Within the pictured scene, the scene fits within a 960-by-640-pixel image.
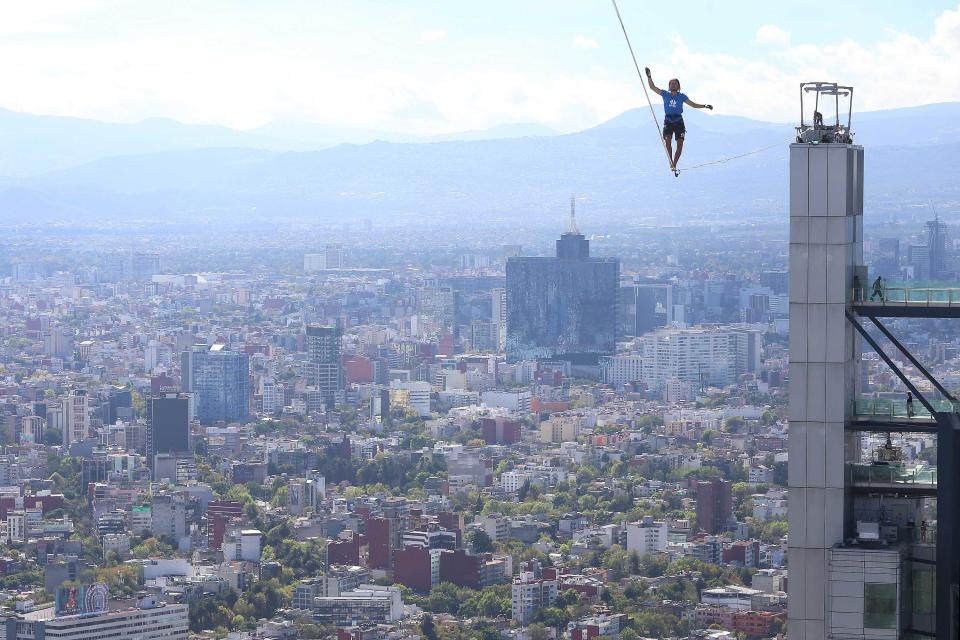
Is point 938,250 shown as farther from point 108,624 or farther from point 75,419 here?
point 108,624

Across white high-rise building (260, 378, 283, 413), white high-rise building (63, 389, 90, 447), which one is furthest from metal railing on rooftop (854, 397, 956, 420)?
white high-rise building (260, 378, 283, 413)

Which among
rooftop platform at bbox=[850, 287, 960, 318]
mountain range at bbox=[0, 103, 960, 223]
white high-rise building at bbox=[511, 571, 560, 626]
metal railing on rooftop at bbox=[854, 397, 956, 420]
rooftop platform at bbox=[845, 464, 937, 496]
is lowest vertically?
white high-rise building at bbox=[511, 571, 560, 626]

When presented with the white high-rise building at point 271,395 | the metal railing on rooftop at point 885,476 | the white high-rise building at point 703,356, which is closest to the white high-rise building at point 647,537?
the white high-rise building at point 703,356

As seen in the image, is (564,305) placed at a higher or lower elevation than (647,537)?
higher

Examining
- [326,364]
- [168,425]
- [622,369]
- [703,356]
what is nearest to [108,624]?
[168,425]

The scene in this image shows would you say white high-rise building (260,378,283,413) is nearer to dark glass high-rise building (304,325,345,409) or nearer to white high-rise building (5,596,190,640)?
dark glass high-rise building (304,325,345,409)

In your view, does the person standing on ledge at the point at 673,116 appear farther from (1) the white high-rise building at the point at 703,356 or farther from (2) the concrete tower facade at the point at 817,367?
(1) the white high-rise building at the point at 703,356

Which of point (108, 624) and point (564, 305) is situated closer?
point (108, 624)
